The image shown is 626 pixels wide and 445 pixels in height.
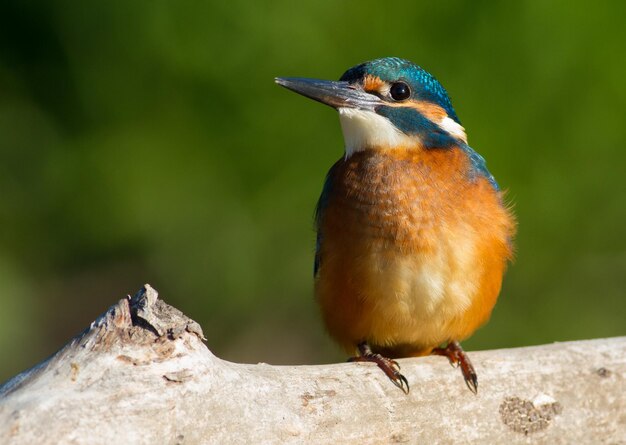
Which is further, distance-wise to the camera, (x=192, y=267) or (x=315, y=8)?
(x=192, y=267)

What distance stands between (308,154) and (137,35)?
3.69 feet

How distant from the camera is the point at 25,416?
99.6 inches

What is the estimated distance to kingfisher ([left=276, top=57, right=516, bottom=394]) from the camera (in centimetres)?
367

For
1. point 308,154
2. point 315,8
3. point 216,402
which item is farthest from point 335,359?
point 216,402

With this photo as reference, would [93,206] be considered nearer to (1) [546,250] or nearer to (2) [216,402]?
(1) [546,250]

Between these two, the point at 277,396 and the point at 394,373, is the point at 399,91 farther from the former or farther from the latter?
the point at 277,396

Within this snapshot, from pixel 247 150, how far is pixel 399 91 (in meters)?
1.74

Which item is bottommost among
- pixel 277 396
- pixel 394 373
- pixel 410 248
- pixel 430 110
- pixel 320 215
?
pixel 277 396

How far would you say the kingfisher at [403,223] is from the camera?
3668 mm

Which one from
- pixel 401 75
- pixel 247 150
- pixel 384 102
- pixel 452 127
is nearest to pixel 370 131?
pixel 384 102

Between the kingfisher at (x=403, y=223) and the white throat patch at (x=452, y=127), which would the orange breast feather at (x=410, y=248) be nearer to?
the kingfisher at (x=403, y=223)

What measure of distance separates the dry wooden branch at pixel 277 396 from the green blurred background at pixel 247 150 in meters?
2.07

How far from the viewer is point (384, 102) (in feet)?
12.6

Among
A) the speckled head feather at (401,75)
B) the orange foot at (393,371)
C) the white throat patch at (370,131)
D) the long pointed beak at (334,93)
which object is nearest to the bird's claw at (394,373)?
the orange foot at (393,371)
